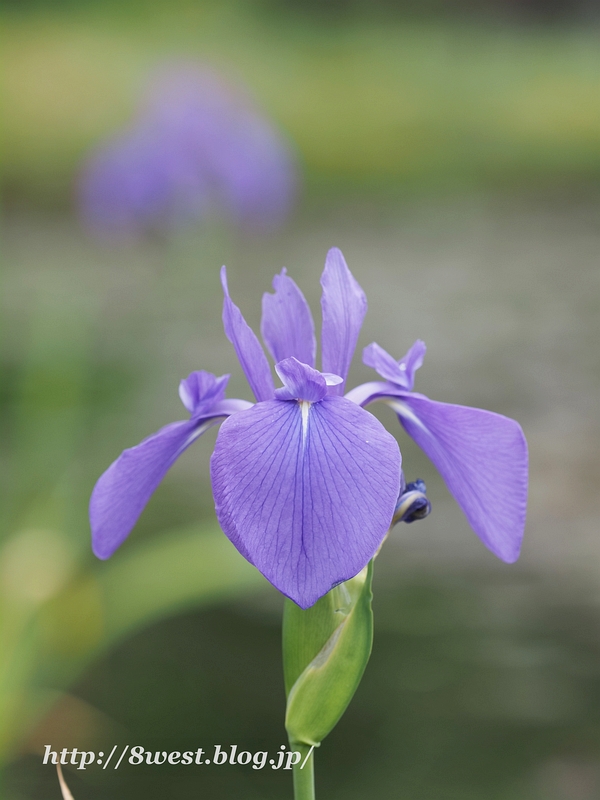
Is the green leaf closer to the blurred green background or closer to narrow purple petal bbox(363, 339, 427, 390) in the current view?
narrow purple petal bbox(363, 339, 427, 390)

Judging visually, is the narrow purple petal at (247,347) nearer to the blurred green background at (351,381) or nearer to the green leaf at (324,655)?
the green leaf at (324,655)

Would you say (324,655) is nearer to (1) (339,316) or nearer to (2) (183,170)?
(1) (339,316)

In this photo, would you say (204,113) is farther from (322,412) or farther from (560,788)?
(322,412)

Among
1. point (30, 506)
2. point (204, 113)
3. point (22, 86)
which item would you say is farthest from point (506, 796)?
point (22, 86)

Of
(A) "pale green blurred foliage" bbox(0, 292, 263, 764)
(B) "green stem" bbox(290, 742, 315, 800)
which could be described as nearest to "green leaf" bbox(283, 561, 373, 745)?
(B) "green stem" bbox(290, 742, 315, 800)

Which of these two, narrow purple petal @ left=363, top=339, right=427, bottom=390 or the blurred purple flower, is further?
the blurred purple flower
